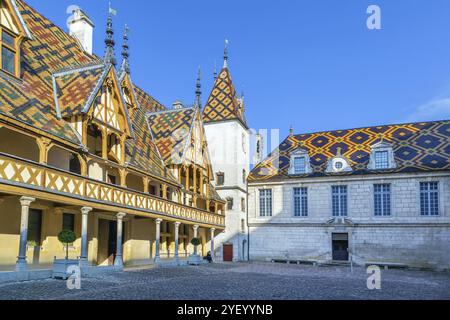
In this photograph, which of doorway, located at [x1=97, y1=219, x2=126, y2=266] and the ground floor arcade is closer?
the ground floor arcade

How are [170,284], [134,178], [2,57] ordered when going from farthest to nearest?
1. [134,178]
2. [2,57]
3. [170,284]

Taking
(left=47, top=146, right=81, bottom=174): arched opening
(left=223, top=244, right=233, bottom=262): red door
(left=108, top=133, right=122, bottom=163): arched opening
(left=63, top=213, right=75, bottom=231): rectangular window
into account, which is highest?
(left=108, top=133, right=122, bottom=163): arched opening

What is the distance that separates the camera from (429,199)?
2859 cm

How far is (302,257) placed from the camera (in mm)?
31391

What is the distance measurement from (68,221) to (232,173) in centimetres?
1730

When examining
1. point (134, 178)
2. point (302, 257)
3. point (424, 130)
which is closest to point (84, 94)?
point (134, 178)

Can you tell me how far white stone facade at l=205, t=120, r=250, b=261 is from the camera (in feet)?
106

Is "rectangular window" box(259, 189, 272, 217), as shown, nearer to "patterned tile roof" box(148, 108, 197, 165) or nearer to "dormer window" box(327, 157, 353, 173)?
"dormer window" box(327, 157, 353, 173)

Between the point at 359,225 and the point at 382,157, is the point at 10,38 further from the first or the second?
the point at 382,157

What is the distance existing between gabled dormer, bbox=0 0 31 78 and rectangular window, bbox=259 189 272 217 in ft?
70.9

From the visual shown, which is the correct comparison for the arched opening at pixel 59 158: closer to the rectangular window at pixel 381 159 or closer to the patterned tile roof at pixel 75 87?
the patterned tile roof at pixel 75 87

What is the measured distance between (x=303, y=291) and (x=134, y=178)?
11.7 m

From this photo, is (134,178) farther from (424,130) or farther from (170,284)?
(424,130)

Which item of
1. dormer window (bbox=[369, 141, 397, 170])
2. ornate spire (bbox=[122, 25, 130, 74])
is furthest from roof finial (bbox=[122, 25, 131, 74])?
dormer window (bbox=[369, 141, 397, 170])
